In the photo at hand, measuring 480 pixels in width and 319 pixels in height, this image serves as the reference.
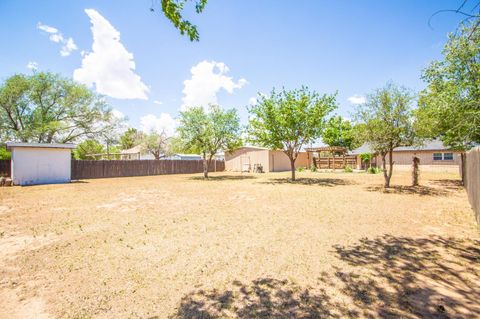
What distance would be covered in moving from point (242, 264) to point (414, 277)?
2.70m

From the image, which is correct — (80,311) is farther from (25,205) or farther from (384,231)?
(25,205)

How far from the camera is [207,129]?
813 inches

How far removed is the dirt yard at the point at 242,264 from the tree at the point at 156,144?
33.8 m

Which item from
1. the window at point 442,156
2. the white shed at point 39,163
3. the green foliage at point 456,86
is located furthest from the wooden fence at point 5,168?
the window at point 442,156

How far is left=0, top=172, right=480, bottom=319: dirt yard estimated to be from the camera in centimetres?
290

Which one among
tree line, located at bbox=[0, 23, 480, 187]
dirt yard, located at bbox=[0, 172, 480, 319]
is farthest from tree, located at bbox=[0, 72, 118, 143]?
dirt yard, located at bbox=[0, 172, 480, 319]

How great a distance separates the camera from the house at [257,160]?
97.4ft

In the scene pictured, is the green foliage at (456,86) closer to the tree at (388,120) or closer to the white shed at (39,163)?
the tree at (388,120)

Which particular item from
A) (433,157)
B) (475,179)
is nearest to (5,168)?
(475,179)

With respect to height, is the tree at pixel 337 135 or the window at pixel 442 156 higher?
the tree at pixel 337 135

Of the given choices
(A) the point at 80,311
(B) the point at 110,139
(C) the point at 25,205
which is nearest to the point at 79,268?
(A) the point at 80,311

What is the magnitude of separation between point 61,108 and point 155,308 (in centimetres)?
2998

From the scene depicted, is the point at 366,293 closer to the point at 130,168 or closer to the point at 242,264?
the point at 242,264

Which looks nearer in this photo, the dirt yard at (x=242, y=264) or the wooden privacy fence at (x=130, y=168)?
the dirt yard at (x=242, y=264)
